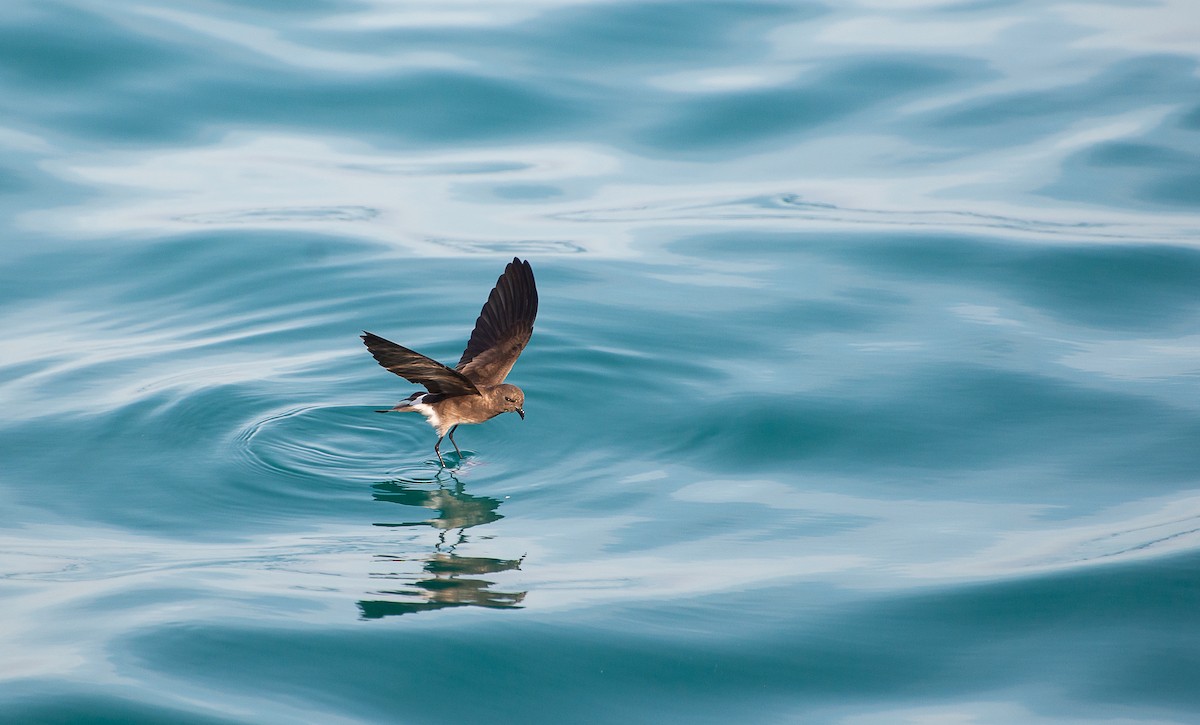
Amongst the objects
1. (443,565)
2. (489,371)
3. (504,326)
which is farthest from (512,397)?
(443,565)

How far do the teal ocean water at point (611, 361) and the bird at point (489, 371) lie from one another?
291 millimetres

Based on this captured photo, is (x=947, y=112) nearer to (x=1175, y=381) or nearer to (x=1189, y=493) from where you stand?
(x=1175, y=381)

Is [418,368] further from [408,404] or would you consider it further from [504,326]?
[504,326]

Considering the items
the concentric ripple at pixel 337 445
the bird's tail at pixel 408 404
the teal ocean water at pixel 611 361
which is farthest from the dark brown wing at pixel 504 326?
the concentric ripple at pixel 337 445

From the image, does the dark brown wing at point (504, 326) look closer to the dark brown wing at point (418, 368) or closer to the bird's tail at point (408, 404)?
the bird's tail at point (408, 404)

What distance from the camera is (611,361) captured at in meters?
8.67

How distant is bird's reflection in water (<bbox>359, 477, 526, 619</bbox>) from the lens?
569 centimetres

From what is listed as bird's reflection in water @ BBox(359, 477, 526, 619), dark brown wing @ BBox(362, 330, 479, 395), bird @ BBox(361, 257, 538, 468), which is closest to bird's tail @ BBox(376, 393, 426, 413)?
bird @ BBox(361, 257, 538, 468)

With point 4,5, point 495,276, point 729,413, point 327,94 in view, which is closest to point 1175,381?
point 729,413

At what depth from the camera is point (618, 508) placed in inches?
272

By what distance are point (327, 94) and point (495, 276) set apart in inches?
163

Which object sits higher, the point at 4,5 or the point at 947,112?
the point at 4,5

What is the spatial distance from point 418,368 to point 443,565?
3.63 ft

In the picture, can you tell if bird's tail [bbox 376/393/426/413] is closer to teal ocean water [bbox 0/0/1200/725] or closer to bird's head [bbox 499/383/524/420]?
teal ocean water [bbox 0/0/1200/725]
